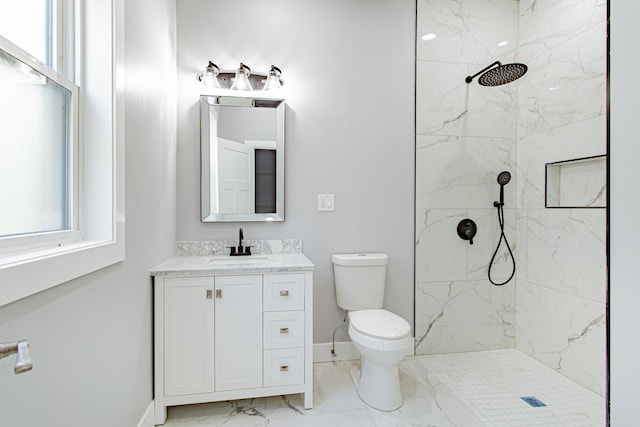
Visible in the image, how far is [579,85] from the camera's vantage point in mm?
1981

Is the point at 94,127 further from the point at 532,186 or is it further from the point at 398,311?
the point at 532,186

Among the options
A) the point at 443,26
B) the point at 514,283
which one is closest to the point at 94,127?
the point at 443,26

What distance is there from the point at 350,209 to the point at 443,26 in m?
1.59

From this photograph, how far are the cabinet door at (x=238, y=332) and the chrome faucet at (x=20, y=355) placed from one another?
112cm

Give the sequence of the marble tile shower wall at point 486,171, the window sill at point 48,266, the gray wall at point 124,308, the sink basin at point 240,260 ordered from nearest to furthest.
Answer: the window sill at point 48,266 → the gray wall at point 124,308 → the sink basin at point 240,260 → the marble tile shower wall at point 486,171

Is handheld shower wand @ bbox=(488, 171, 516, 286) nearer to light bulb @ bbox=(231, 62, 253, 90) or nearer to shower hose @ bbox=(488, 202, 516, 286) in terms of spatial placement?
shower hose @ bbox=(488, 202, 516, 286)

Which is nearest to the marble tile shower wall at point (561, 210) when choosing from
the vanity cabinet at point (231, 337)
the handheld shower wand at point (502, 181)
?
the handheld shower wand at point (502, 181)

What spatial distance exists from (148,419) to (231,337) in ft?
1.70

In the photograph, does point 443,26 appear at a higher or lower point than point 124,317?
higher

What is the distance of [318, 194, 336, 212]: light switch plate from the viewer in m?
2.22

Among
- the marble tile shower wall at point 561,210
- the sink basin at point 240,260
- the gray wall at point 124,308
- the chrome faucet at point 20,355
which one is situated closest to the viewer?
the chrome faucet at point 20,355

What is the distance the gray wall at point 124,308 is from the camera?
742 millimetres

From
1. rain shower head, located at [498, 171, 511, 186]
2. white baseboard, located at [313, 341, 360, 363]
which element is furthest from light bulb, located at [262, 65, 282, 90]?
white baseboard, located at [313, 341, 360, 363]

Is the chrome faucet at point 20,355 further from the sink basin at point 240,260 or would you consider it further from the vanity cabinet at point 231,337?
the sink basin at point 240,260
